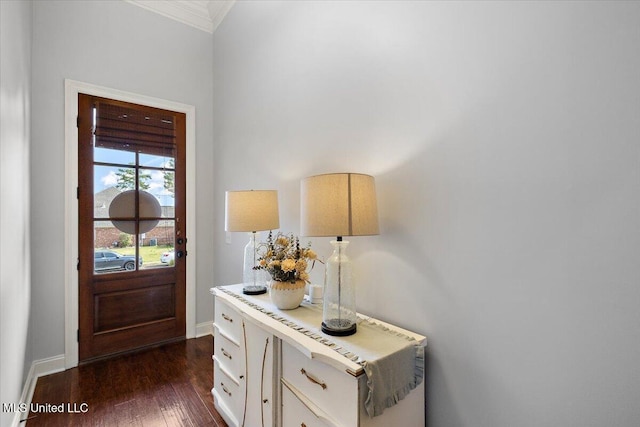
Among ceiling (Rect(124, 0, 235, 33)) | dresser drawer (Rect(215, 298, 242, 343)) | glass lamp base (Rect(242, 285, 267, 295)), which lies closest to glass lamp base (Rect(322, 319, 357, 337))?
dresser drawer (Rect(215, 298, 242, 343))

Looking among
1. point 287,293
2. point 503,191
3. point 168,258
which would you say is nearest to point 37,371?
point 168,258

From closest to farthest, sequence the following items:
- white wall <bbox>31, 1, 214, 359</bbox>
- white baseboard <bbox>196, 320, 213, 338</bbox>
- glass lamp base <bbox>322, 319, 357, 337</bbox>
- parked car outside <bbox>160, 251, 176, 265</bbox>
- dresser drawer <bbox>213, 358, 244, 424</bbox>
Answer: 1. glass lamp base <bbox>322, 319, 357, 337</bbox>
2. dresser drawer <bbox>213, 358, 244, 424</bbox>
3. white wall <bbox>31, 1, 214, 359</bbox>
4. parked car outside <bbox>160, 251, 176, 265</bbox>
5. white baseboard <bbox>196, 320, 213, 338</bbox>

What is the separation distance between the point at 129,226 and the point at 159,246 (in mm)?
318

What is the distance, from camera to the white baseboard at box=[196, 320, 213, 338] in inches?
125

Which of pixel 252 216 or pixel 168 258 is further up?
pixel 252 216

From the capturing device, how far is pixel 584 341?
89cm

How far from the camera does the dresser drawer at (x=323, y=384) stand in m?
1.05

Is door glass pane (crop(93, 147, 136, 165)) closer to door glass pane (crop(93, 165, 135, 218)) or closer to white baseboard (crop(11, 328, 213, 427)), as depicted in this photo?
door glass pane (crop(93, 165, 135, 218))

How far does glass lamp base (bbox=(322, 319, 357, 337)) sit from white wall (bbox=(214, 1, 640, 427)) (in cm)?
24

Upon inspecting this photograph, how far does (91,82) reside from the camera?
8.75 feet

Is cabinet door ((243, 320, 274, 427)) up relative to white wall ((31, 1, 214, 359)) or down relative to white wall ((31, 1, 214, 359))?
down

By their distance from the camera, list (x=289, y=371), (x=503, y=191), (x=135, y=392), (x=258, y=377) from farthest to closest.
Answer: (x=135, y=392) → (x=258, y=377) → (x=289, y=371) → (x=503, y=191)

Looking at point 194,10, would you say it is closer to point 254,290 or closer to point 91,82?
point 91,82

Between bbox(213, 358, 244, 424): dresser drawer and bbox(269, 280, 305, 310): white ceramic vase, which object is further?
bbox(213, 358, 244, 424): dresser drawer
